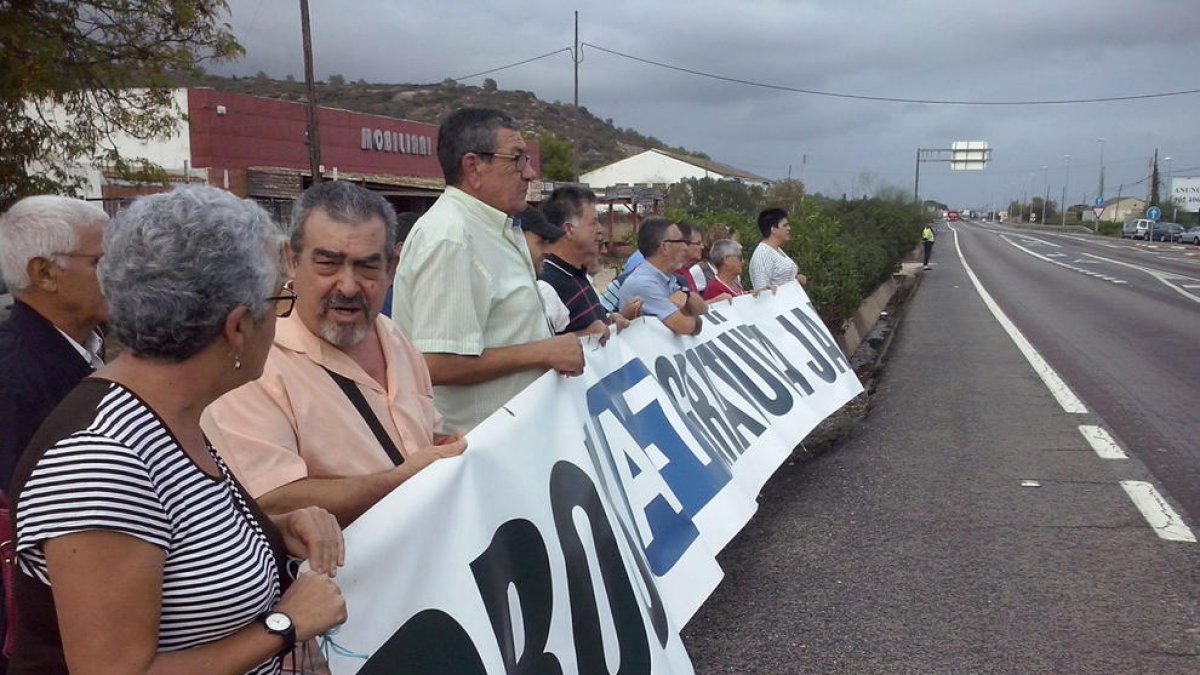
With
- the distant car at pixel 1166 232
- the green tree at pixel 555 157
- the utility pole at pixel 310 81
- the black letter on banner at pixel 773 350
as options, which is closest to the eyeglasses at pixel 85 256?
the black letter on banner at pixel 773 350

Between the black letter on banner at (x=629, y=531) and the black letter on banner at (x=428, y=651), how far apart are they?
110cm

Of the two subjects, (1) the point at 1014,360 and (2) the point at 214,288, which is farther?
(1) the point at 1014,360

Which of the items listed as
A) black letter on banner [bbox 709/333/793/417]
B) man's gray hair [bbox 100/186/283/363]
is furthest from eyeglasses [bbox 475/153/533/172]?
black letter on banner [bbox 709/333/793/417]

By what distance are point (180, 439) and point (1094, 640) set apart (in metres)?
3.81

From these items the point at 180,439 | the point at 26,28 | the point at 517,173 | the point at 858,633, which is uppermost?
the point at 26,28

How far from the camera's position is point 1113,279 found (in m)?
29.0

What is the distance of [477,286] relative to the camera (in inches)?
133

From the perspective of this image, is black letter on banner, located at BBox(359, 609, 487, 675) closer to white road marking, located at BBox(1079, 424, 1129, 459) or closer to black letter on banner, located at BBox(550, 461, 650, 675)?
black letter on banner, located at BBox(550, 461, 650, 675)

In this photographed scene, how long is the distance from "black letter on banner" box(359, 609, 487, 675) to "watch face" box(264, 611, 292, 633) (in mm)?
428

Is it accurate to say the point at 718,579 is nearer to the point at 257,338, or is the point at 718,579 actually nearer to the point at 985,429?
the point at 257,338

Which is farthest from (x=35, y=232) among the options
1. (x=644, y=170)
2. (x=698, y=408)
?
(x=644, y=170)

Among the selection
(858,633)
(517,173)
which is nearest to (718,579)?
(858,633)

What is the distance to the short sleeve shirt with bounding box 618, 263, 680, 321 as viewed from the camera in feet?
19.7

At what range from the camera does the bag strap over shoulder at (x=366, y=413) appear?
2.54m
